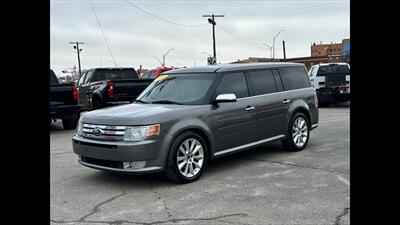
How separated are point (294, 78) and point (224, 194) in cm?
378

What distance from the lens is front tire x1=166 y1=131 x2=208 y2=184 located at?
556 centimetres

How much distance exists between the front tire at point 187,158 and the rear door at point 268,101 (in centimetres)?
137

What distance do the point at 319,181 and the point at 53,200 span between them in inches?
138

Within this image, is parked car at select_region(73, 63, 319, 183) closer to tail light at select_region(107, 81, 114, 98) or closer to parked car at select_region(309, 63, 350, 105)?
tail light at select_region(107, 81, 114, 98)

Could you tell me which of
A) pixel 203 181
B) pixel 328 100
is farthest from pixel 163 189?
pixel 328 100

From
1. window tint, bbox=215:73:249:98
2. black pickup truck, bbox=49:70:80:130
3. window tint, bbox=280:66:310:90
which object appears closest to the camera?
window tint, bbox=215:73:249:98

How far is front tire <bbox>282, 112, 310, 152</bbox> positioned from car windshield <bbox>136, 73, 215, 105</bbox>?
2.07 meters

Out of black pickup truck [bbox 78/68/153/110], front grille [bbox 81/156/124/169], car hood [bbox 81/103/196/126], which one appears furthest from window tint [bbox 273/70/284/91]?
black pickup truck [bbox 78/68/153/110]

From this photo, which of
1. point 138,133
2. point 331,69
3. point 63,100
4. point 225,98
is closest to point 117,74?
point 63,100

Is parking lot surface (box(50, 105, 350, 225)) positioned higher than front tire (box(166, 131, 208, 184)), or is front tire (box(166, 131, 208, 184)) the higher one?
front tire (box(166, 131, 208, 184))

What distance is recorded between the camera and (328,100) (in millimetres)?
17062

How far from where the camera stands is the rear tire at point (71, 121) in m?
11.9
